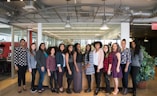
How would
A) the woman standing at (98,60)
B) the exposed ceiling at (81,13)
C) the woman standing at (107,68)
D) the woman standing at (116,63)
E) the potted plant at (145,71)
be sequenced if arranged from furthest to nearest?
the exposed ceiling at (81,13) < the potted plant at (145,71) < the woman standing at (98,60) < the woman standing at (107,68) < the woman standing at (116,63)

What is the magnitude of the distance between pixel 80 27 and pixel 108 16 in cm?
175

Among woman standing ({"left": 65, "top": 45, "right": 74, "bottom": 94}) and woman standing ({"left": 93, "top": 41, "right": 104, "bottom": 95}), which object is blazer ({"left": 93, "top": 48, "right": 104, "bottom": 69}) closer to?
woman standing ({"left": 93, "top": 41, "right": 104, "bottom": 95})

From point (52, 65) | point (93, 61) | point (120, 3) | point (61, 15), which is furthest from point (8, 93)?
point (120, 3)

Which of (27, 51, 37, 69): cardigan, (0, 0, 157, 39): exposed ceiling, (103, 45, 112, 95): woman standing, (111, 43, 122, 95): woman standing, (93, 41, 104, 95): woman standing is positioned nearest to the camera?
(111, 43, 122, 95): woman standing

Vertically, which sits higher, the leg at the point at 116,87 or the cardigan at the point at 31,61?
the cardigan at the point at 31,61

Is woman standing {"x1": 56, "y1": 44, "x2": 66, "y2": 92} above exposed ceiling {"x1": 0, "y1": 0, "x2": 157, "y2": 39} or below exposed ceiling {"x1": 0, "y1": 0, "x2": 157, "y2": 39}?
below

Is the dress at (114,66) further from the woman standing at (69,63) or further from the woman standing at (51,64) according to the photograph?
the woman standing at (51,64)

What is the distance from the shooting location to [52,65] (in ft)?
18.1

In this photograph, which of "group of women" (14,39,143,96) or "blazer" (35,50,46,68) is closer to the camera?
"group of women" (14,39,143,96)

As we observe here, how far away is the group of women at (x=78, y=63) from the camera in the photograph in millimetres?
5375

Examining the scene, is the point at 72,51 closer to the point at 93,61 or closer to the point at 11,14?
the point at 93,61

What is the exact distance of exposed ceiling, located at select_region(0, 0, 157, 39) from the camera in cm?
644

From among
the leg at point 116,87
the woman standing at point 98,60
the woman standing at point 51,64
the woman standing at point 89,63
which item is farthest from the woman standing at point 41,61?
the leg at point 116,87

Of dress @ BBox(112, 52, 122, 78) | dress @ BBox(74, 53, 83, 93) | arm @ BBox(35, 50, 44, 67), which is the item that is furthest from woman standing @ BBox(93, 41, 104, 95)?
arm @ BBox(35, 50, 44, 67)
